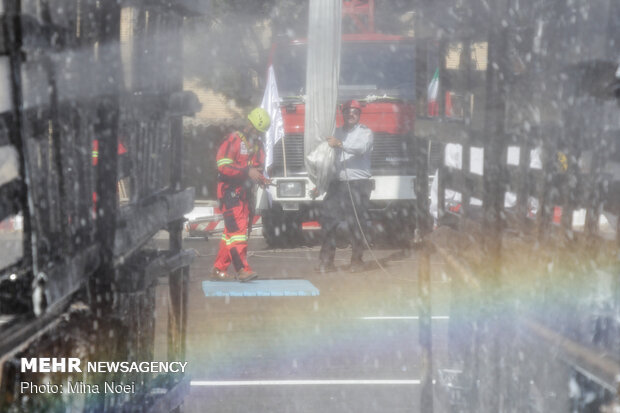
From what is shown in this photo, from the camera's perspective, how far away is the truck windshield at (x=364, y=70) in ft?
44.8

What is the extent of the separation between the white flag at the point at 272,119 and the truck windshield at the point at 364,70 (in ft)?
1.03

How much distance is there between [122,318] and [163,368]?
0.66 metres

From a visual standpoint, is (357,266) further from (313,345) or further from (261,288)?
(313,345)

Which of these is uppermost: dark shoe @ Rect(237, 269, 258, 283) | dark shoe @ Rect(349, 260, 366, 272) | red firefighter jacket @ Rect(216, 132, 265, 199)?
red firefighter jacket @ Rect(216, 132, 265, 199)

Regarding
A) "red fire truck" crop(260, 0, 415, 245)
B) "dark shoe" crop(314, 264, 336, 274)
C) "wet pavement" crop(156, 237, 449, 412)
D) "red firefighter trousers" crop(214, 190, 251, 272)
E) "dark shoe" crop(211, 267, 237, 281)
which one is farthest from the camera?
"red fire truck" crop(260, 0, 415, 245)

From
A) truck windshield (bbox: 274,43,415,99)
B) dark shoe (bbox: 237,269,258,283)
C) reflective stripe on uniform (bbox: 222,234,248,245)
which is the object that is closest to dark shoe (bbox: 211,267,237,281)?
dark shoe (bbox: 237,269,258,283)

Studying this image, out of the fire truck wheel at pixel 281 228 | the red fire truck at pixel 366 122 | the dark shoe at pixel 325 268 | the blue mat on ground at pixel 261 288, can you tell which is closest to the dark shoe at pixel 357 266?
the dark shoe at pixel 325 268

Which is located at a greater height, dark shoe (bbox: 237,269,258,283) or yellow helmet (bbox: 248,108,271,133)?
yellow helmet (bbox: 248,108,271,133)

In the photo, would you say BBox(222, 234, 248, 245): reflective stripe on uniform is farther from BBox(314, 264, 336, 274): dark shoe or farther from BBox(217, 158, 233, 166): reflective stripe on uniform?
BBox(314, 264, 336, 274): dark shoe

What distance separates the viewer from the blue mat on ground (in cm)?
974

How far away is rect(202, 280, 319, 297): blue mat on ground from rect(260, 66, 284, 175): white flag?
2.83 metres

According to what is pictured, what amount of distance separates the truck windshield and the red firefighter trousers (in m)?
3.42

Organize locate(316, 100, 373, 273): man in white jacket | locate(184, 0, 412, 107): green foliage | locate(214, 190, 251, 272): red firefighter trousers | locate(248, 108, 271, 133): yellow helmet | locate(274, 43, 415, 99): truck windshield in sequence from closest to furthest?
locate(214, 190, 251, 272): red firefighter trousers → locate(248, 108, 271, 133): yellow helmet → locate(316, 100, 373, 273): man in white jacket → locate(274, 43, 415, 99): truck windshield → locate(184, 0, 412, 107): green foliage

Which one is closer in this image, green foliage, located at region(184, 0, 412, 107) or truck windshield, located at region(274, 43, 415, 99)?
truck windshield, located at region(274, 43, 415, 99)
